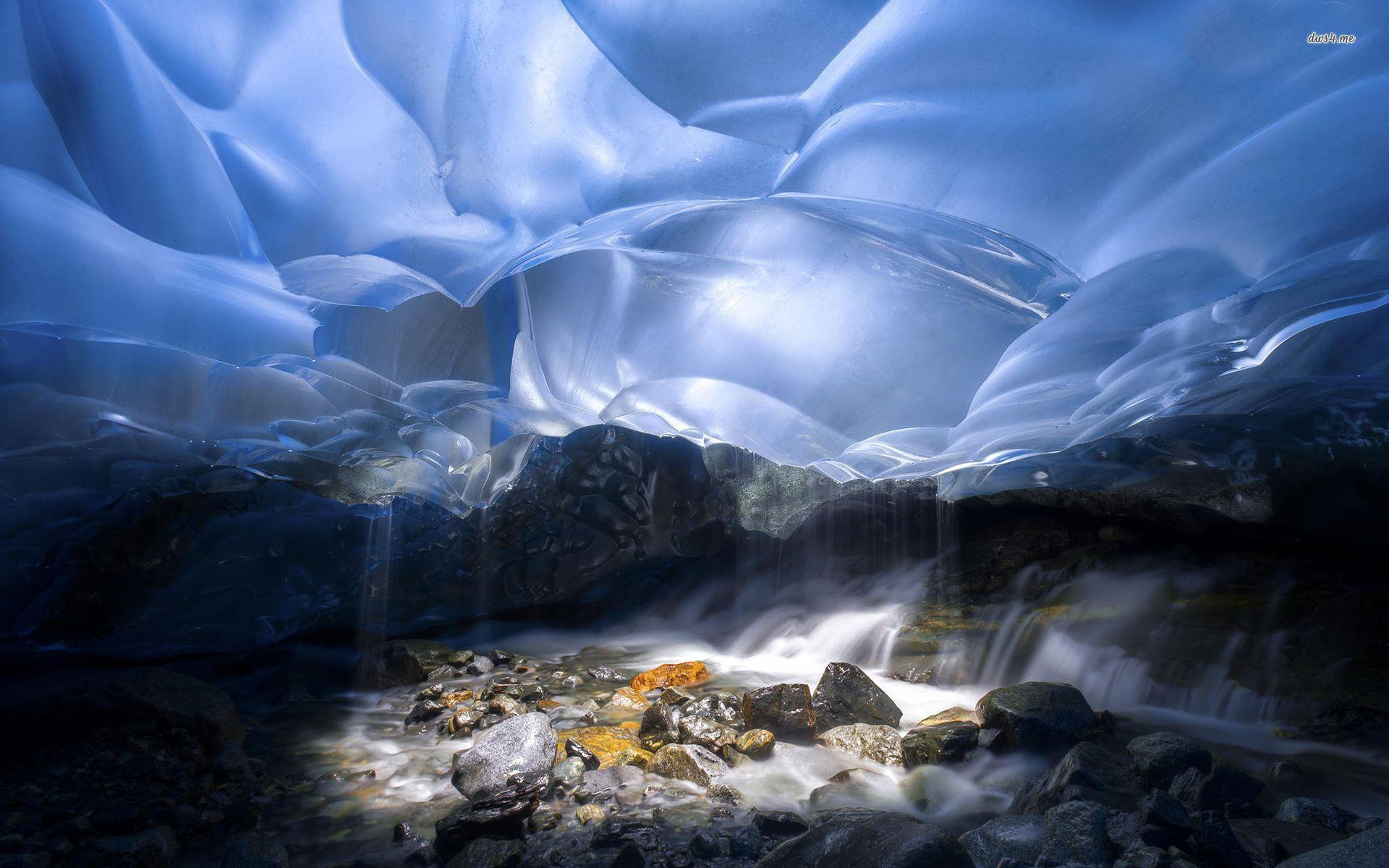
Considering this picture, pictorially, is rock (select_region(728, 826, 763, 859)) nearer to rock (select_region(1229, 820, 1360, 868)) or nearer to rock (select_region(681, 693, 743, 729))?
rock (select_region(681, 693, 743, 729))

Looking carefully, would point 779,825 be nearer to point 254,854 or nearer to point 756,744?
point 756,744

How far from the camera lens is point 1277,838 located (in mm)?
2773

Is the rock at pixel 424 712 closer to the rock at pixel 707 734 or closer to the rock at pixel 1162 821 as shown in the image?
the rock at pixel 707 734

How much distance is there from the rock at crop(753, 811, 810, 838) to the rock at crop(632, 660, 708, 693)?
3038mm

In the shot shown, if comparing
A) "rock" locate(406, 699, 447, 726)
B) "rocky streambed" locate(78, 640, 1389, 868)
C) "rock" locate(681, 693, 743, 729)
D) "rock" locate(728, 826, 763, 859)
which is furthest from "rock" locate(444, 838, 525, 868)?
"rock" locate(406, 699, 447, 726)

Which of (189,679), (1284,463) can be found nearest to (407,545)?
(189,679)

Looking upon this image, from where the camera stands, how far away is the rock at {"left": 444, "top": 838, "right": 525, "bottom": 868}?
2.81m

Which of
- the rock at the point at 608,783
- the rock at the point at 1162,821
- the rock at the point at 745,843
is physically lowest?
the rock at the point at 608,783

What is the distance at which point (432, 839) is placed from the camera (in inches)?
126

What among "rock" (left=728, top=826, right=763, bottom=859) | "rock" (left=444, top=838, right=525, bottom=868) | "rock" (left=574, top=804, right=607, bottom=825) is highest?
"rock" (left=728, top=826, right=763, bottom=859)

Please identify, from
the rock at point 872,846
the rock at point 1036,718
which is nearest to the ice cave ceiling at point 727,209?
the rock at point 1036,718

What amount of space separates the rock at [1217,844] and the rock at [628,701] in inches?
151

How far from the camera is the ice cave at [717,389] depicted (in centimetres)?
214

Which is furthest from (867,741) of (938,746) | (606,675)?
(606,675)
